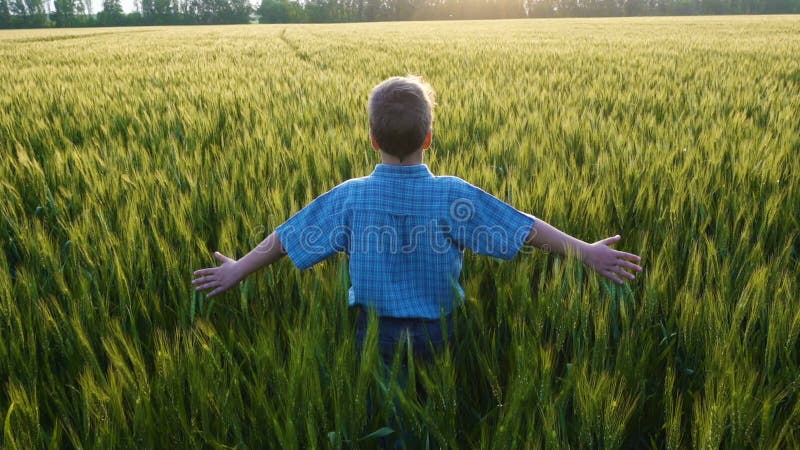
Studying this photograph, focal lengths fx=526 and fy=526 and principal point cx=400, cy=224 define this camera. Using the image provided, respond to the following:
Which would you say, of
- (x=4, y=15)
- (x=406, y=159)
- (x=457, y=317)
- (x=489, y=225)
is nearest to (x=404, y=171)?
(x=406, y=159)

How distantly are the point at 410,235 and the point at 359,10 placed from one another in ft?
233

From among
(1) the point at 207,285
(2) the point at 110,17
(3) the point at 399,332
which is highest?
(2) the point at 110,17

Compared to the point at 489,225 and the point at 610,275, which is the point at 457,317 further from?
the point at 610,275

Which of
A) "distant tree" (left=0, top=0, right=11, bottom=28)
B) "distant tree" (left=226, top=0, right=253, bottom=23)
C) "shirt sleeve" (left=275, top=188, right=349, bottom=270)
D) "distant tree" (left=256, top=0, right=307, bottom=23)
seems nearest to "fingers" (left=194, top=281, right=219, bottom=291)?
"shirt sleeve" (left=275, top=188, right=349, bottom=270)

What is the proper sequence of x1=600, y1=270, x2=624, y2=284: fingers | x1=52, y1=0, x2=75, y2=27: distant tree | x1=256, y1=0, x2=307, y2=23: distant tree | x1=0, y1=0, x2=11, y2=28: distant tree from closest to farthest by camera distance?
x1=600, y1=270, x2=624, y2=284: fingers < x1=0, y1=0, x2=11, y2=28: distant tree < x1=52, y1=0, x2=75, y2=27: distant tree < x1=256, y1=0, x2=307, y2=23: distant tree

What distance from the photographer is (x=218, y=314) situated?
3.65 ft

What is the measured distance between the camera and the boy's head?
39.8 inches

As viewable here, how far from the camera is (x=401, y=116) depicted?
1.01 m

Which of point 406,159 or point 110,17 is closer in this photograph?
point 406,159

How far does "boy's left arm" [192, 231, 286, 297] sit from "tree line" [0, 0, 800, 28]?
66958mm

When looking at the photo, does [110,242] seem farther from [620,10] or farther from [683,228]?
[620,10]

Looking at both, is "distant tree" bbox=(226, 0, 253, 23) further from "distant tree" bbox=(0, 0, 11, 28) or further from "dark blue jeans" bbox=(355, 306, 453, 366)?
"dark blue jeans" bbox=(355, 306, 453, 366)

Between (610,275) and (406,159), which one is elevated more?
(406,159)

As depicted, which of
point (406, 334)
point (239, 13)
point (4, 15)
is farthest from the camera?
point (239, 13)
